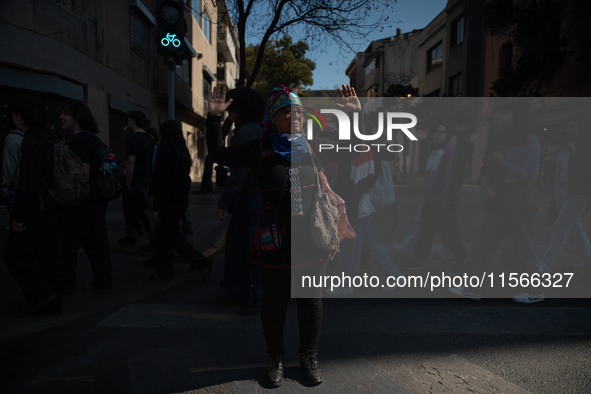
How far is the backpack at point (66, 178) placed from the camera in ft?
12.0

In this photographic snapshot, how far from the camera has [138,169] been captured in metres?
5.95

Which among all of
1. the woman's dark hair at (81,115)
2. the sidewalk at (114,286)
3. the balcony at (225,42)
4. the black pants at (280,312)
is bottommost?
the sidewalk at (114,286)

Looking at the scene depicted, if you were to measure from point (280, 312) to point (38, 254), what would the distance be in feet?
7.54

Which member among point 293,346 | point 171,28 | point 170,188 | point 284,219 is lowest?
point 293,346

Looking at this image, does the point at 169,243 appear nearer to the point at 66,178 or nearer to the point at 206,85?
the point at 66,178

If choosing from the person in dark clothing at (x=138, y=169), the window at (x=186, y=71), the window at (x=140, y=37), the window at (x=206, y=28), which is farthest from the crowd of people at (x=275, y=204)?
the window at (x=206, y=28)

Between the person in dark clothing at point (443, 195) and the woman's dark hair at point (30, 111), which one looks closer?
the woman's dark hair at point (30, 111)

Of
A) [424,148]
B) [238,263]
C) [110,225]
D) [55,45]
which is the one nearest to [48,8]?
[55,45]

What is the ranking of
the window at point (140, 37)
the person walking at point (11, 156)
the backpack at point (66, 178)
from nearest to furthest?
the backpack at point (66, 178) < the person walking at point (11, 156) < the window at point (140, 37)

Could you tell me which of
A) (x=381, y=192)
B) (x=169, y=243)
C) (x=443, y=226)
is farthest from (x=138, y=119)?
(x=443, y=226)

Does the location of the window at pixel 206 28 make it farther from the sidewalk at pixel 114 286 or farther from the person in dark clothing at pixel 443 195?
the person in dark clothing at pixel 443 195

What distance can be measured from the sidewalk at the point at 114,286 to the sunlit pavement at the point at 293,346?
0.02 metres

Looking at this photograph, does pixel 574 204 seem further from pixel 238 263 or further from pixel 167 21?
pixel 167 21

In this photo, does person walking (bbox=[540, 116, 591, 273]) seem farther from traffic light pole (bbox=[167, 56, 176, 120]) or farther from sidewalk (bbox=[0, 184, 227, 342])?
traffic light pole (bbox=[167, 56, 176, 120])
